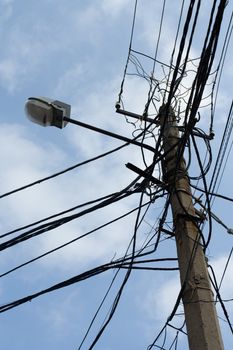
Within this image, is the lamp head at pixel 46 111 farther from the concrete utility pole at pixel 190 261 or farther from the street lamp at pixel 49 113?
the concrete utility pole at pixel 190 261

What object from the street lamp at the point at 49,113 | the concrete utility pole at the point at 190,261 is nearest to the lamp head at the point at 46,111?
the street lamp at the point at 49,113

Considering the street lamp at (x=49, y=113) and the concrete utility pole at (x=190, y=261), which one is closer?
the concrete utility pole at (x=190, y=261)

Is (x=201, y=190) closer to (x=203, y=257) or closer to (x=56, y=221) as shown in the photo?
(x=203, y=257)

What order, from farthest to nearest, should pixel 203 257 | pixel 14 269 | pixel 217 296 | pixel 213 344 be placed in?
pixel 14 269 < pixel 217 296 < pixel 203 257 < pixel 213 344

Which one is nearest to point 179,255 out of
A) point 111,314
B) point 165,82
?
point 111,314

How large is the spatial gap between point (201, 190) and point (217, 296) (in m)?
1.02

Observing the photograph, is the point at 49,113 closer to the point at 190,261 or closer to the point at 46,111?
the point at 46,111

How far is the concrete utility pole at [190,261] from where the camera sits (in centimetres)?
342

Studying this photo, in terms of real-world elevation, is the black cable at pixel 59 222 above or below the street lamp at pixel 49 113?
below

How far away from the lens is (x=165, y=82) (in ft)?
19.2

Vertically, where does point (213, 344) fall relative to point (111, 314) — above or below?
below

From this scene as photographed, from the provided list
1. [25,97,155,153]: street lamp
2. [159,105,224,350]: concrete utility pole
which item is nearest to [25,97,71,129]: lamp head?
[25,97,155,153]: street lamp

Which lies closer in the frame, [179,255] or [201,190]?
[179,255]

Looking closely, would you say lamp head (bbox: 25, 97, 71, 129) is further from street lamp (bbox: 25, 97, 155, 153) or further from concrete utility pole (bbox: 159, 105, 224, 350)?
concrete utility pole (bbox: 159, 105, 224, 350)
